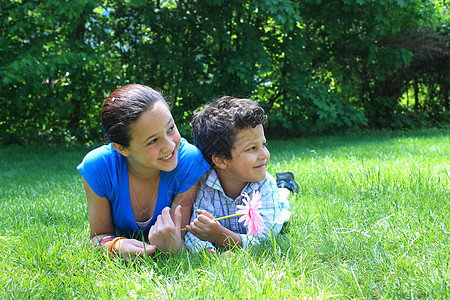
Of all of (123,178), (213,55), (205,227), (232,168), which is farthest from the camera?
(213,55)

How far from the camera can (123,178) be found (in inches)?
92.3

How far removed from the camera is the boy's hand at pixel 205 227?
2.06m

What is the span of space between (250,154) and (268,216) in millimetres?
392

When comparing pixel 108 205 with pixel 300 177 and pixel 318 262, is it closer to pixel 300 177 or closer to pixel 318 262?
pixel 318 262

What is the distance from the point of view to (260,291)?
158cm

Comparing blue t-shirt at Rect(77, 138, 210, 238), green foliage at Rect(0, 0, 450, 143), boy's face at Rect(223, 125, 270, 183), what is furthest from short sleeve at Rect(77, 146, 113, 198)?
green foliage at Rect(0, 0, 450, 143)

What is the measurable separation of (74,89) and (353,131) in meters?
6.76

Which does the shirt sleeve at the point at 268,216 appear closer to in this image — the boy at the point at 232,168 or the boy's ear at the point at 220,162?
the boy at the point at 232,168

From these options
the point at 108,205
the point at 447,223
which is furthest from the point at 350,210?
the point at 108,205

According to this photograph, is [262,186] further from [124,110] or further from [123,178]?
[124,110]

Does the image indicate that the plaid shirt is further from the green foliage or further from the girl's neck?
the green foliage

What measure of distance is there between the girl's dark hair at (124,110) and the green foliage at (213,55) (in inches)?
217

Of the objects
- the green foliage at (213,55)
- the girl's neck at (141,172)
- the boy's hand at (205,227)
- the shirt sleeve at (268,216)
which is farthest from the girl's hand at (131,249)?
the green foliage at (213,55)

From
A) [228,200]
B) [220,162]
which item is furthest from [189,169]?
[228,200]
